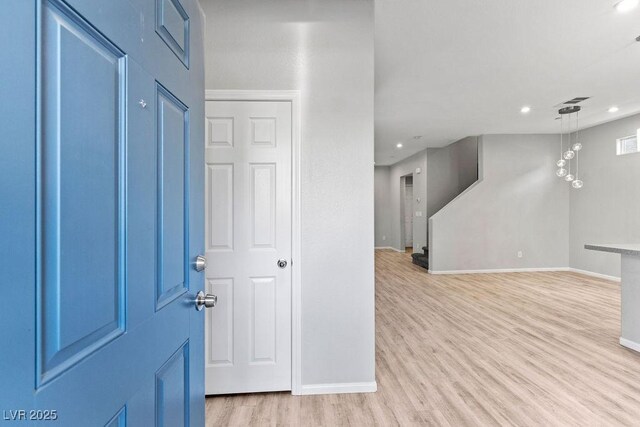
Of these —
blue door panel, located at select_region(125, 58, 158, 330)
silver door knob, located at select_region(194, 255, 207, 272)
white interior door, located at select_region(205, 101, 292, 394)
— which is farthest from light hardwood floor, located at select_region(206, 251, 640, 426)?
blue door panel, located at select_region(125, 58, 158, 330)

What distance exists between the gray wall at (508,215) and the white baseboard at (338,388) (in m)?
4.88

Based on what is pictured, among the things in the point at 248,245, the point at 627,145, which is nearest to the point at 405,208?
the point at 627,145

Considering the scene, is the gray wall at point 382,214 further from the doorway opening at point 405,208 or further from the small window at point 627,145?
the small window at point 627,145

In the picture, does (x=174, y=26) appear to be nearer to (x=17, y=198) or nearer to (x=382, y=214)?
(x=17, y=198)

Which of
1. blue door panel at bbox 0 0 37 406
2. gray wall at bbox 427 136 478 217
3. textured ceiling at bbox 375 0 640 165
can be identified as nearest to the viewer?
blue door panel at bbox 0 0 37 406

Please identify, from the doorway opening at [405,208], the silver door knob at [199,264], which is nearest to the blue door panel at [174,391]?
the silver door knob at [199,264]

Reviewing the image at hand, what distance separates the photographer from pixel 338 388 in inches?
89.3

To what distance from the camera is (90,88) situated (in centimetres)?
61

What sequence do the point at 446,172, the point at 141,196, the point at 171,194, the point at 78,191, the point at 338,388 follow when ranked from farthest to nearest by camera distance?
the point at 446,172 → the point at 338,388 → the point at 171,194 → the point at 141,196 → the point at 78,191

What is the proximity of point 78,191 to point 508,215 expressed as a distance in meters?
7.55

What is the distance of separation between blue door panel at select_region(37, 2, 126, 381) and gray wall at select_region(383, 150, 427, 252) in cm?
792

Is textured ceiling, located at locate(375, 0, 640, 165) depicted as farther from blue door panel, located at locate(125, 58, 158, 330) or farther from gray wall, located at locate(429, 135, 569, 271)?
blue door panel, located at locate(125, 58, 158, 330)

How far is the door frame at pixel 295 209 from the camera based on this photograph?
2256 millimetres

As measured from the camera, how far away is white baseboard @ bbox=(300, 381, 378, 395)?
2.26 meters
